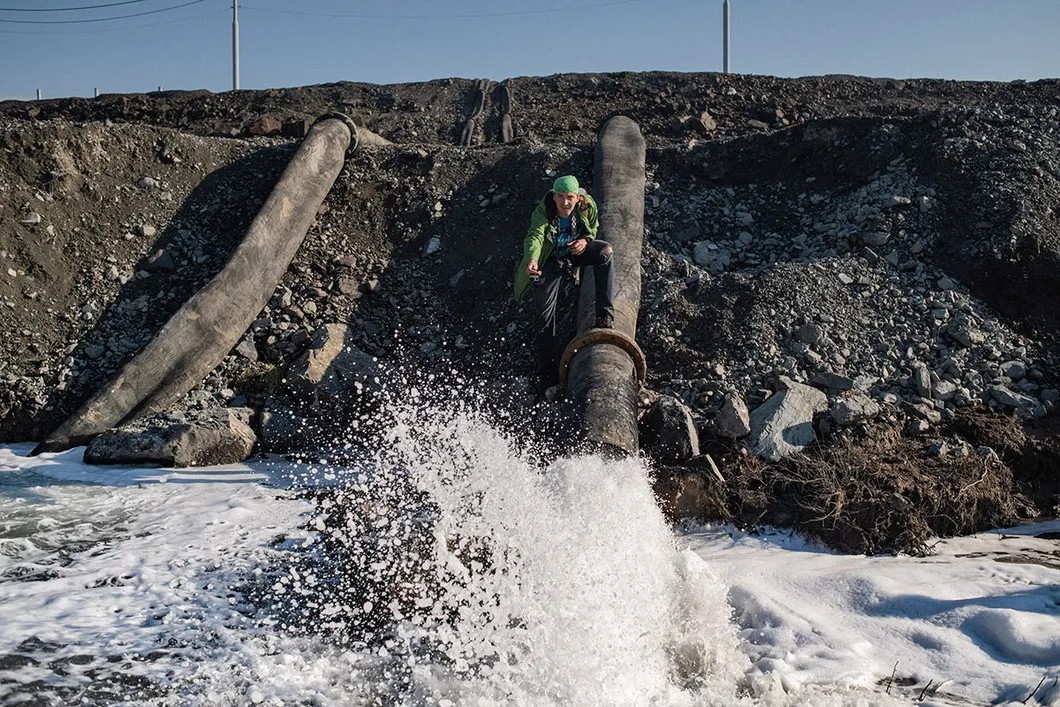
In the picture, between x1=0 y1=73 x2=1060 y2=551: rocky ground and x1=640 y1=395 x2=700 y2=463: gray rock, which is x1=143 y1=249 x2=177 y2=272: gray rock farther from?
x1=640 y1=395 x2=700 y2=463: gray rock

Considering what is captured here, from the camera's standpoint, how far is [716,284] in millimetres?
7809

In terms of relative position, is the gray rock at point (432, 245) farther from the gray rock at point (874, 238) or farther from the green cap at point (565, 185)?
the gray rock at point (874, 238)

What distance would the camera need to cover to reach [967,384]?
22.4ft

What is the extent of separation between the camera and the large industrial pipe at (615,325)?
5.65 meters

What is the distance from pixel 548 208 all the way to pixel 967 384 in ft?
11.5

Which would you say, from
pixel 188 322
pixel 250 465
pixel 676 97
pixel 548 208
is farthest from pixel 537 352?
pixel 676 97

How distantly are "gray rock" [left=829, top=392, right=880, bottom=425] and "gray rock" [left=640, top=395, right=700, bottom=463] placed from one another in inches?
40.4

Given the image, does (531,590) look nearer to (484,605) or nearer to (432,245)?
(484,605)

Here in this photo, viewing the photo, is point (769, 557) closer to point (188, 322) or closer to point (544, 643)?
point (544, 643)

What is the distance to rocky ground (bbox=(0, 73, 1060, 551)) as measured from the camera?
601 centimetres

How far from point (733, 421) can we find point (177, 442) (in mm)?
4030

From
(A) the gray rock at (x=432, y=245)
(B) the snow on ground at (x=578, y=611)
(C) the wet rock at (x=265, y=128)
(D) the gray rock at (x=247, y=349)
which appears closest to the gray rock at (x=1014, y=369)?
(B) the snow on ground at (x=578, y=611)

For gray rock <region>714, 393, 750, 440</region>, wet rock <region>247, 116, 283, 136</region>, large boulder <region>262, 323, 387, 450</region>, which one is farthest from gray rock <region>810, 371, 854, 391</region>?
wet rock <region>247, 116, 283, 136</region>

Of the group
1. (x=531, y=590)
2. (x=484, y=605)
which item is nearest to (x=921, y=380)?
(x=531, y=590)
